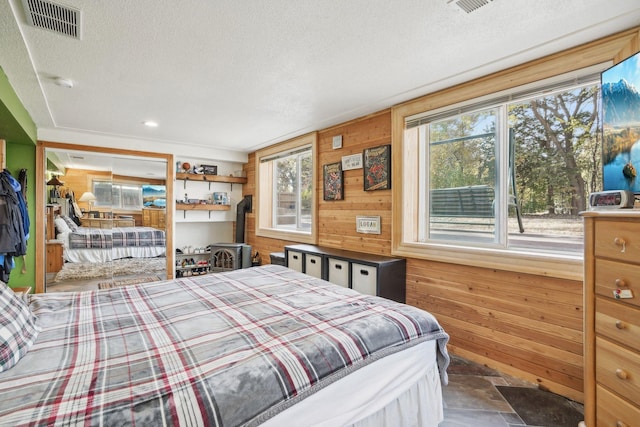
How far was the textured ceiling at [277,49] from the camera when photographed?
5.61 ft

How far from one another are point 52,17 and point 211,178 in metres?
3.80

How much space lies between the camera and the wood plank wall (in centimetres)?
208

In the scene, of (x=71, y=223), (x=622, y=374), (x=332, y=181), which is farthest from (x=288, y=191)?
(x=622, y=374)

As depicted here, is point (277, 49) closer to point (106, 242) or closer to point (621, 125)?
point (621, 125)

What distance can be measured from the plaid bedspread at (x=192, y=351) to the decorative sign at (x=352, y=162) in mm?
1951

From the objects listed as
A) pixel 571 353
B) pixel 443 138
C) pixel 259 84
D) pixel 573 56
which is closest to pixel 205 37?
pixel 259 84

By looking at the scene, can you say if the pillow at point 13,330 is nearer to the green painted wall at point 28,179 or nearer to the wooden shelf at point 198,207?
the green painted wall at point 28,179

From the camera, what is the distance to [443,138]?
118 inches

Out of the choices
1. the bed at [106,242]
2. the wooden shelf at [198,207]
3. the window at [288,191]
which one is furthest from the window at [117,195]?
the window at [288,191]

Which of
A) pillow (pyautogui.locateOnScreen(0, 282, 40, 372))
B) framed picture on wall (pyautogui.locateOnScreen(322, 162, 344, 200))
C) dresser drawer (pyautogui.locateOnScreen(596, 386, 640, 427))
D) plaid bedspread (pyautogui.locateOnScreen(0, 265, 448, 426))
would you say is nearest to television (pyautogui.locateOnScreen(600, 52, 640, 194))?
dresser drawer (pyautogui.locateOnScreen(596, 386, 640, 427))

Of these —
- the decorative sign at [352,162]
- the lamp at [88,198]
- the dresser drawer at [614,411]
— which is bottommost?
the dresser drawer at [614,411]

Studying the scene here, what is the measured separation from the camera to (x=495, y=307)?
7.98 feet

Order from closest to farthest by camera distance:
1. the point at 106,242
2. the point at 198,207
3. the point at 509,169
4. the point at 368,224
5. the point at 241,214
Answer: the point at 509,169 < the point at 368,224 < the point at 106,242 < the point at 198,207 < the point at 241,214

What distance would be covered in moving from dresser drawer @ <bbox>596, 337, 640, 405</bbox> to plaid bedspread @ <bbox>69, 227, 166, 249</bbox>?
5.33 metres
